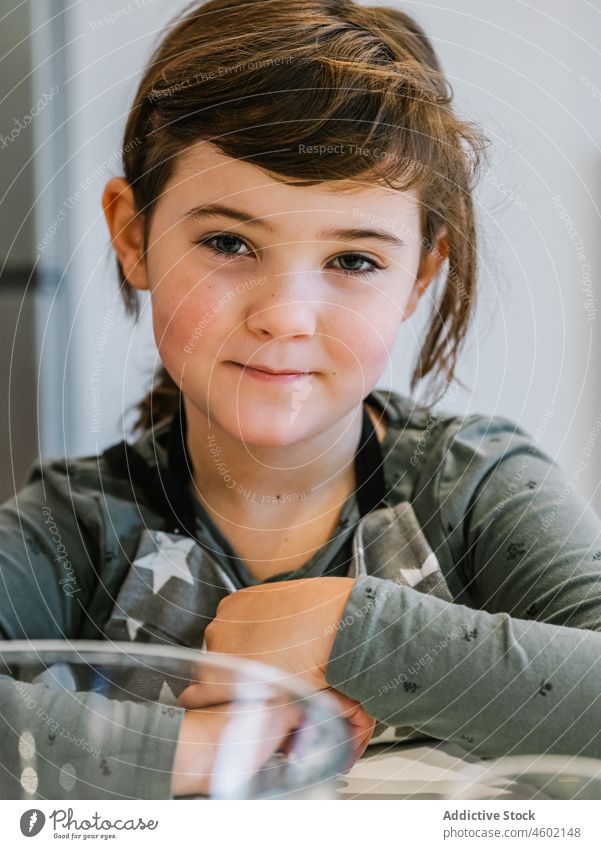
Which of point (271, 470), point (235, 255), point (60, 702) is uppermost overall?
point (235, 255)

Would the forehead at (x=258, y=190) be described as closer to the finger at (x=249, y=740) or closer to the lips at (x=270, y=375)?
the lips at (x=270, y=375)

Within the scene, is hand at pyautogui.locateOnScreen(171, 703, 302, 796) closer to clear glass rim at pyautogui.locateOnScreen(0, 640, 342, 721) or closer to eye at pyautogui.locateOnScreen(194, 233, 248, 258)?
clear glass rim at pyautogui.locateOnScreen(0, 640, 342, 721)

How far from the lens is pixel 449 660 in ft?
1.50

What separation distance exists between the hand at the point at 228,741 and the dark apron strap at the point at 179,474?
0.09 metres

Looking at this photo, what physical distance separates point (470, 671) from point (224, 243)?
23 centimetres

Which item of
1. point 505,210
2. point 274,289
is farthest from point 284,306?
point 505,210

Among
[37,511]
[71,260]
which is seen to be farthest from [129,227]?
[37,511]

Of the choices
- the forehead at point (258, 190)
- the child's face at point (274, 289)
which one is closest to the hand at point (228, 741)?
the child's face at point (274, 289)

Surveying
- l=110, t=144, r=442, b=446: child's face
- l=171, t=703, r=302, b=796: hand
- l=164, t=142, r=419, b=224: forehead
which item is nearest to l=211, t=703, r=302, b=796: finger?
l=171, t=703, r=302, b=796: hand

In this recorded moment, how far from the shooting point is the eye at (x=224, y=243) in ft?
1.52

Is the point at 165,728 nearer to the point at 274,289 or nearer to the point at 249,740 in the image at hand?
the point at 249,740

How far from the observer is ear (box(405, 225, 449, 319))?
487mm

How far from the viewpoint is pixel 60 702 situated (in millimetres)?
474

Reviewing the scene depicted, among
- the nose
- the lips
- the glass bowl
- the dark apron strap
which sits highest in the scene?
the nose
